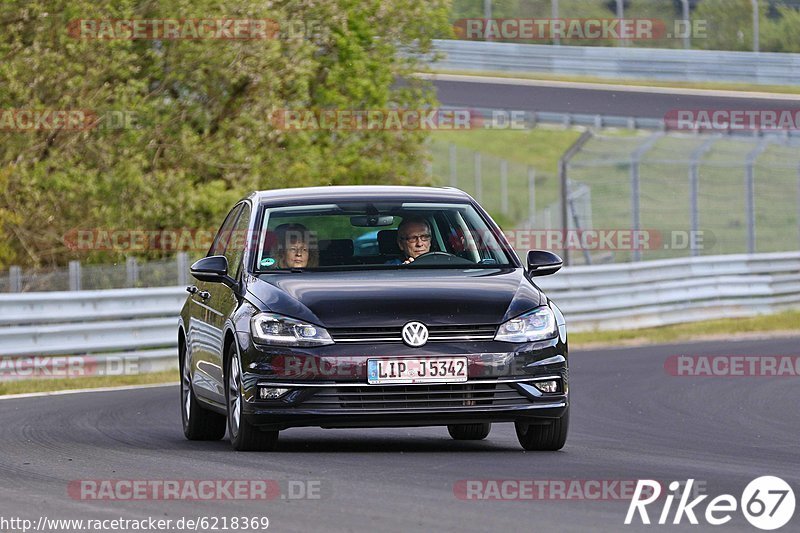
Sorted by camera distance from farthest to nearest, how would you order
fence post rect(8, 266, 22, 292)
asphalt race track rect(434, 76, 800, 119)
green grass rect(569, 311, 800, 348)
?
1. asphalt race track rect(434, 76, 800, 119)
2. green grass rect(569, 311, 800, 348)
3. fence post rect(8, 266, 22, 292)

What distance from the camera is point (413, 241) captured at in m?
10.9

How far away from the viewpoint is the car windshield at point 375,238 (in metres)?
10.7

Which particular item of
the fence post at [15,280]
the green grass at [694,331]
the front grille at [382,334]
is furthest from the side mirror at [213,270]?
the green grass at [694,331]

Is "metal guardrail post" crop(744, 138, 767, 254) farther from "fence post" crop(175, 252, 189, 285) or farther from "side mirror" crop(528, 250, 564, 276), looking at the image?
"side mirror" crop(528, 250, 564, 276)

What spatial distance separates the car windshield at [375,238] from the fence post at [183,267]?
10.7 m

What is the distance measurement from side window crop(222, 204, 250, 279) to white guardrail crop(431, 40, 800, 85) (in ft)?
80.0

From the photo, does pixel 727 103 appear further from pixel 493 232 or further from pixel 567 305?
pixel 493 232

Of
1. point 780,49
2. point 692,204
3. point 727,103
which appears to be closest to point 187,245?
point 692,204

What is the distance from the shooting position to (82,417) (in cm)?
1388

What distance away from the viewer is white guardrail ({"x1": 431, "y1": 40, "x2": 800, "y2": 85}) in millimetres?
40969

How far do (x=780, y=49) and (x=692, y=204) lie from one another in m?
17.0

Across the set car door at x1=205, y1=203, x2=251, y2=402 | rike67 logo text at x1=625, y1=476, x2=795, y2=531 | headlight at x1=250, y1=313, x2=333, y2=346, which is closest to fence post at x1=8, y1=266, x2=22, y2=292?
car door at x1=205, y1=203, x2=251, y2=402

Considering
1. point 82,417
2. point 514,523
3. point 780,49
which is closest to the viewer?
point 514,523

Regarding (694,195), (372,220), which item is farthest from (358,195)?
(694,195)
